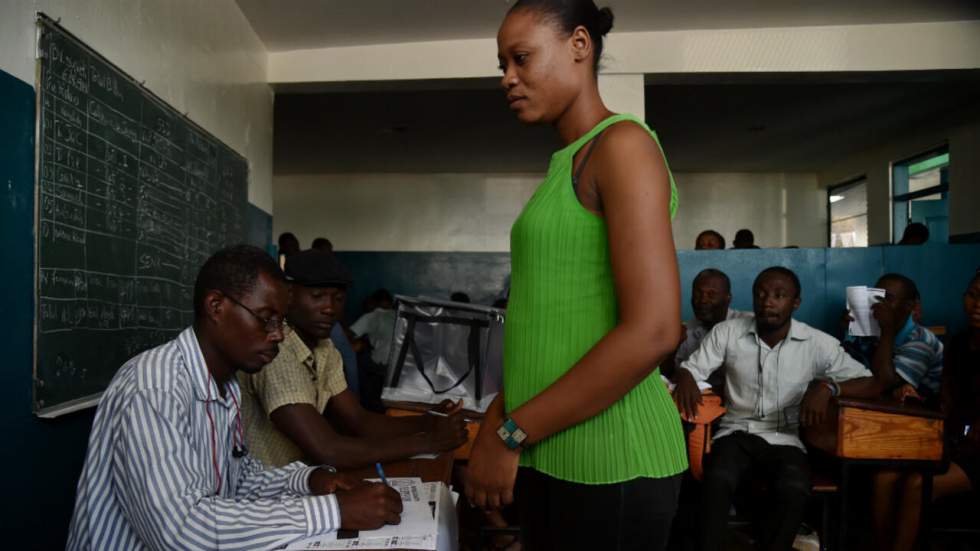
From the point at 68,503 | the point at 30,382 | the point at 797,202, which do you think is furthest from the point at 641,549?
the point at 797,202

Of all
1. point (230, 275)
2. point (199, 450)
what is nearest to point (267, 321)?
point (230, 275)

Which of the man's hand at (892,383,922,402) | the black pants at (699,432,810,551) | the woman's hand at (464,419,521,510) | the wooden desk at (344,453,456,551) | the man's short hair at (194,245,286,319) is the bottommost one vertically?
the black pants at (699,432,810,551)

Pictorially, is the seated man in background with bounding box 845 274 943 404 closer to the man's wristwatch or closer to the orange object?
the orange object

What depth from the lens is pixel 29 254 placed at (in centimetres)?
207

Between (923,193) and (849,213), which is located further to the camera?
(849,213)

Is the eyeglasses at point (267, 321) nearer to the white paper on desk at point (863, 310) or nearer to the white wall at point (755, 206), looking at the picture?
the white paper on desk at point (863, 310)

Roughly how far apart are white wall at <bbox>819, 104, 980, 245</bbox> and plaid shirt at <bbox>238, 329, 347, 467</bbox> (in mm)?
6690

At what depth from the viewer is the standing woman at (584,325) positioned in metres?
0.83

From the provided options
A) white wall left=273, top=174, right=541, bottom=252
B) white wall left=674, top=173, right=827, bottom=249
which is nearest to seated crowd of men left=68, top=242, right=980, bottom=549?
white wall left=273, top=174, right=541, bottom=252

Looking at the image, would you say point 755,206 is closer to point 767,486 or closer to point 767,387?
point 767,387

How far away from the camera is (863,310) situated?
A: 398 centimetres

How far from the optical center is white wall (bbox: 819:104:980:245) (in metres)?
6.64

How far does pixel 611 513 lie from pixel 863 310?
3692mm

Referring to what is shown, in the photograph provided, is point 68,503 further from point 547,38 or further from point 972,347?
point 972,347
